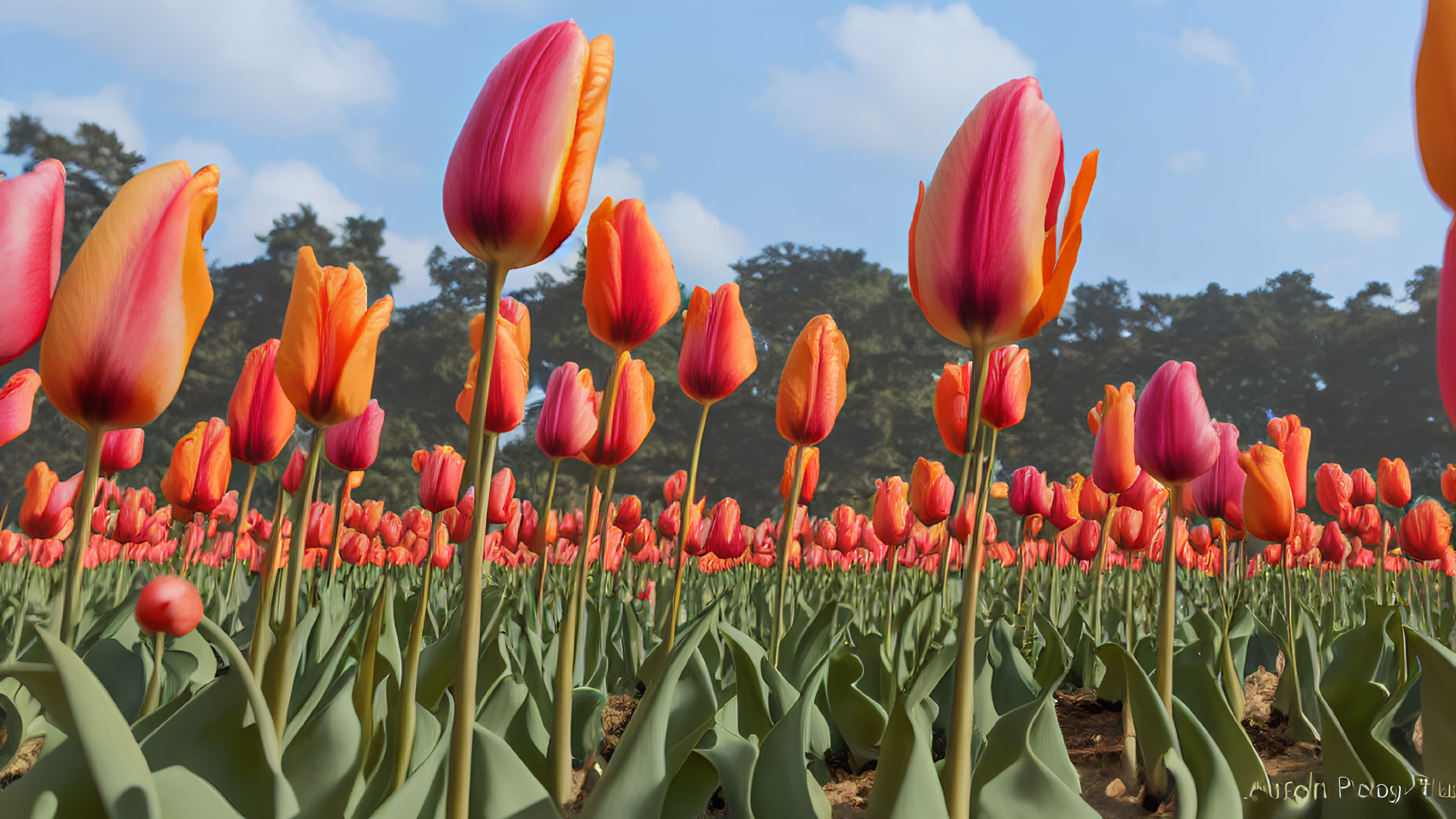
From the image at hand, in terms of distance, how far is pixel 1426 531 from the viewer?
3674 mm

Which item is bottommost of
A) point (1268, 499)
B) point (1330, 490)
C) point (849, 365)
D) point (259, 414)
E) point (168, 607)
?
point (168, 607)

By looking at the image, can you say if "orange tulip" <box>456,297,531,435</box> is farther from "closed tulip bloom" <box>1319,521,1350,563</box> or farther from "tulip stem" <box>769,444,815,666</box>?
"closed tulip bloom" <box>1319,521,1350,563</box>

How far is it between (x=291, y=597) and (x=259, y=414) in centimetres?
54

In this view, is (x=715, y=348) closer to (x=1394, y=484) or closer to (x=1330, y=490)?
(x=1330, y=490)

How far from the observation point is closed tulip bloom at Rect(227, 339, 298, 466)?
51.2 inches

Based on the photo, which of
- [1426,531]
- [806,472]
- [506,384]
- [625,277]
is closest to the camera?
[625,277]

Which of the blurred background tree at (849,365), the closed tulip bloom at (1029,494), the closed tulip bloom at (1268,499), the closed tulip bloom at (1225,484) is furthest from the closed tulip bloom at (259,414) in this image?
the blurred background tree at (849,365)

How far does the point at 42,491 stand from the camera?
106 inches

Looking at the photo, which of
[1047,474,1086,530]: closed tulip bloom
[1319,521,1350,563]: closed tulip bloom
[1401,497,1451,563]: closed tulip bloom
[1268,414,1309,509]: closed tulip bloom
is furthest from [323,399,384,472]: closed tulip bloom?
[1401,497,1451,563]: closed tulip bloom

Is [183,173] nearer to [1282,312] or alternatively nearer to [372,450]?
[372,450]

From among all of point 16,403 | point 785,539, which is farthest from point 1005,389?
point 16,403

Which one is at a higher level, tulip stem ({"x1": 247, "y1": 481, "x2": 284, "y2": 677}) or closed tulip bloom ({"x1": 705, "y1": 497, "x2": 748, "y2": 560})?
closed tulip bloom ({"x1": 705, "y1": 497, "x2": 748, "y2": 560})

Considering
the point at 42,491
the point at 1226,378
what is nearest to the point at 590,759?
the point at 42,491

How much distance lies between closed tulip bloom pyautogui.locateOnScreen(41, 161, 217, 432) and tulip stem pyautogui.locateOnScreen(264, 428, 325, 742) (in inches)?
7.1
